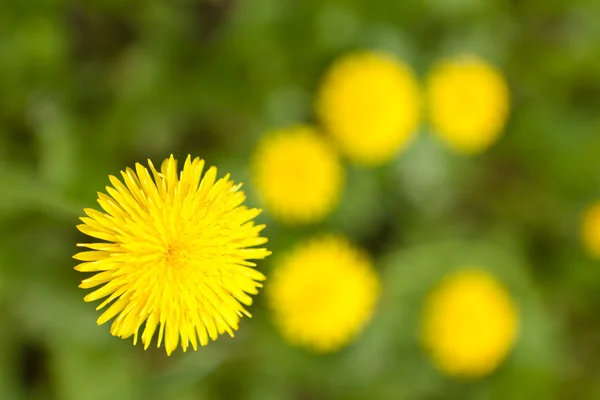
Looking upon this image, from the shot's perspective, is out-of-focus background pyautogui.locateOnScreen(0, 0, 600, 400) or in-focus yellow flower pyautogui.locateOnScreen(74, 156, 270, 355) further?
out-of-focus background pyautogui.locateOnScreen(0, 0, 600, 400)

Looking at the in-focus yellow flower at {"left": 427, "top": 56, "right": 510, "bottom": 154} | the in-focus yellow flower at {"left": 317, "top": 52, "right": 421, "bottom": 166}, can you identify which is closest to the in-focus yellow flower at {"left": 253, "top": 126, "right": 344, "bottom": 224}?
the in-focus yellow flower at {"left": 317, "top": 52, "right": 421, "bottom": 166}

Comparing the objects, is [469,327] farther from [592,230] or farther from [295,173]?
[295,173]

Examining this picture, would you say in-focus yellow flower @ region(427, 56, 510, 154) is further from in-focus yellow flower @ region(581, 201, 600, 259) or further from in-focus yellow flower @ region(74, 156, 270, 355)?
in-focus yellow flower @ region(74, 156, 270, 355)

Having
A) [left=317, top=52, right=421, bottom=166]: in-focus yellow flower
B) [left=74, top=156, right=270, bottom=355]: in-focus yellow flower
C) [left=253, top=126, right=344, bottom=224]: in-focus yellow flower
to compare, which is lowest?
[left=74, top=156, right=270, bottom=355]: in-focus yellow flower

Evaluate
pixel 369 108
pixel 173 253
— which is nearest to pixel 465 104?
pixel 369 108

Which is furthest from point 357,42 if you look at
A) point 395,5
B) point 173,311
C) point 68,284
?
point 173,311
